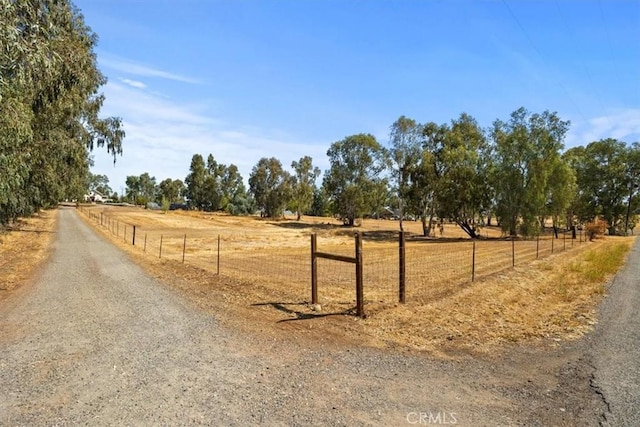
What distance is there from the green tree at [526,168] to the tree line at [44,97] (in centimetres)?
3564

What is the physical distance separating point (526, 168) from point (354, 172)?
88.9 ft

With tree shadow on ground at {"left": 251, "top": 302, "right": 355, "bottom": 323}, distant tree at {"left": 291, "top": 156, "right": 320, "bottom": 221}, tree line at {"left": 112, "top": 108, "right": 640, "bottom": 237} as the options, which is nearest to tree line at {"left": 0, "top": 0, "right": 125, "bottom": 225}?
tree shadow on ground at {"left": 251, "top": 302, "right": 355, "bottom": 323}

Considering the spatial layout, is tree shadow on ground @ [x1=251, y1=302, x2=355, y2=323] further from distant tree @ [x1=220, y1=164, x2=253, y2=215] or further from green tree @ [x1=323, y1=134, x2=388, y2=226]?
distant tree @ [x1=220, y1=164, x2=253, y2=215]

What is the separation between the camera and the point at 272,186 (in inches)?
3693

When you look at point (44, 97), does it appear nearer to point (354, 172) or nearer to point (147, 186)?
point (354, 172)

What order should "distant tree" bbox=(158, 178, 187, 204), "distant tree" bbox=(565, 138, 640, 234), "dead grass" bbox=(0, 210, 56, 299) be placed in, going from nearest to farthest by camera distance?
"dead grass" bbox=(0, 210, 56, 299) → "distant tree" bbox=(565, 138, 640, 234) → "distant tree" bbox=(158, 178, 187, 204)

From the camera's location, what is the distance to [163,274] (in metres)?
14.0

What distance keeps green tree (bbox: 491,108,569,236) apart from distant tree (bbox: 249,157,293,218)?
5412 cm

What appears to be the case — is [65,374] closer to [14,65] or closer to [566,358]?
[14,65]

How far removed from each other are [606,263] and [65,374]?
823 inches

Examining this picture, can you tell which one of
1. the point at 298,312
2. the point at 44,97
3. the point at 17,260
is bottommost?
the point at 17,260

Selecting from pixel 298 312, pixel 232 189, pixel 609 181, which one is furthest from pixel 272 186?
pixel 298 312

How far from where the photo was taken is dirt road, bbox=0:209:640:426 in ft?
13.9

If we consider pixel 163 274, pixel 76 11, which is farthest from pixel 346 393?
pixel 76 11
